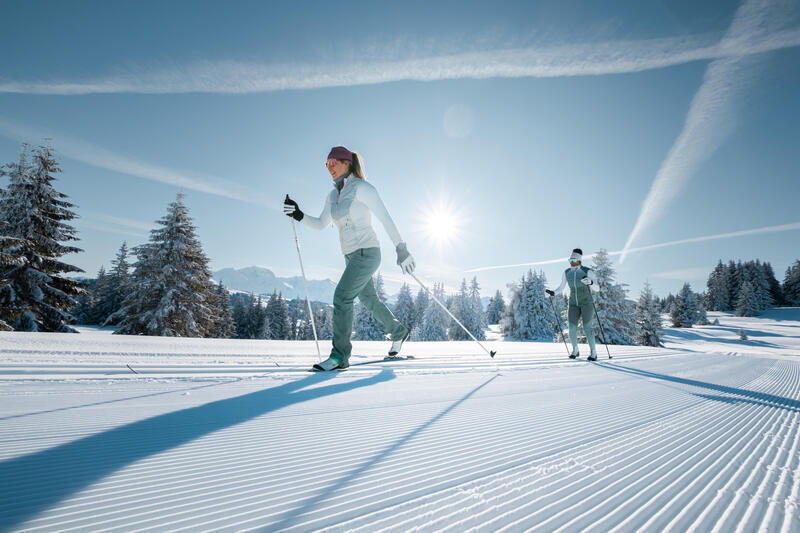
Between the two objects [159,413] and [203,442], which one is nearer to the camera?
[203,442]

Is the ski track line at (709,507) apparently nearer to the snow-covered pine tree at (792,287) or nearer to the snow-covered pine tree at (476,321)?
the snow-covered pine tree at (476,321)

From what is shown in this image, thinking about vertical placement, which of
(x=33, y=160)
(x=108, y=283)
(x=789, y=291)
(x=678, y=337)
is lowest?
(x=678, y=337)

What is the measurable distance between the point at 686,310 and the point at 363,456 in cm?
6959

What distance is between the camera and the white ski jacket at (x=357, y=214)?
326 cm

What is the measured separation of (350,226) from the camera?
327 cm

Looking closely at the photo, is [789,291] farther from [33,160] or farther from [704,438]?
[33,160]

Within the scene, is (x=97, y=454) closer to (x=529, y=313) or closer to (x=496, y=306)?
(x=529, y=313)

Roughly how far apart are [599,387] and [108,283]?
56.4 m

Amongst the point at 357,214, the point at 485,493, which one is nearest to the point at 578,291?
the point at 357,214

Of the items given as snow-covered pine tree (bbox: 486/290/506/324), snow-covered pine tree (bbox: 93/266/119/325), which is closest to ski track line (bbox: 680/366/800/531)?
snow-covered pine tree (bbox: 93/266/119/325)

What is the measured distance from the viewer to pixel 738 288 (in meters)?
64.2

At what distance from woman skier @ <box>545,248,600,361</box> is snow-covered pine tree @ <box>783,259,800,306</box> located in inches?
3498

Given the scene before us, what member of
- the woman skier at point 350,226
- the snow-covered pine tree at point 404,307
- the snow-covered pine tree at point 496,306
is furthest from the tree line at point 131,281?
the snow-covered pine tree at point 496,306

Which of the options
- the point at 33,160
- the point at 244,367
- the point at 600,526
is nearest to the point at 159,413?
the point at 244,367
